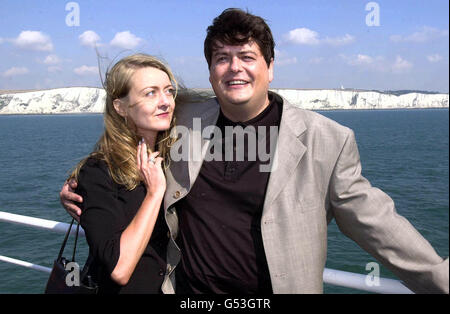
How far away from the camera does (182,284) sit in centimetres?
232

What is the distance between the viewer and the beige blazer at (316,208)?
6.22 ft

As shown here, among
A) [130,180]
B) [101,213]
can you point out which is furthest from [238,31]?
[101,213]

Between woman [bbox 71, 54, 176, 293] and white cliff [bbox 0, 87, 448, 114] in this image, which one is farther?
white cliff [bbox 0, 87, 448, 114]

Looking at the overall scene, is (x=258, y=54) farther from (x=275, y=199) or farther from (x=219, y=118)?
(x=275, y=199)

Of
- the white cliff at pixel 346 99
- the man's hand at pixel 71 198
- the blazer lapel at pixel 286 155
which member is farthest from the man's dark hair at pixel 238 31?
the white cliff at pixel 346 99

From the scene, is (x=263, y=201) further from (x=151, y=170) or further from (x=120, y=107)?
(x=120, y=107)

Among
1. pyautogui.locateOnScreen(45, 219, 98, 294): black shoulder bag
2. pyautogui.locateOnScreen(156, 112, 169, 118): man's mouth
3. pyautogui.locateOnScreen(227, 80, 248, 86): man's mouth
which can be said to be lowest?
pyautogui.locateOnScreen(45, 219, 98, 294): black shoulder bag

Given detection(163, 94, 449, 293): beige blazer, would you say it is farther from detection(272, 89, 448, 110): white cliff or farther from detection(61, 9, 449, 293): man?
detection(272, 89, 448, 110): white cliff

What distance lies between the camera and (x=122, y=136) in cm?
242

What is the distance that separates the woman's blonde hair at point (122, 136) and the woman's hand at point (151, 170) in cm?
6

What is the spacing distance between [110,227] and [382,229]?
1.42 metres

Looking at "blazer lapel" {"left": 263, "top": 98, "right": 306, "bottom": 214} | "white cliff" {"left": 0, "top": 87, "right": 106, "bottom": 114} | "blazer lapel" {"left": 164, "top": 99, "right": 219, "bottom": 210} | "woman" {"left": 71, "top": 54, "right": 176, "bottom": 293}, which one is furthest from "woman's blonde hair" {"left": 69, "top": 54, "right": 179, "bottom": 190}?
"white cliff" {"left": 0, "top": 87, "right": 106, "bottom": 114}

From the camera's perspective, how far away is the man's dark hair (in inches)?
90.3

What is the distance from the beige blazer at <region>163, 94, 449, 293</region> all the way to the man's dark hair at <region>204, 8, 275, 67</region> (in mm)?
512
